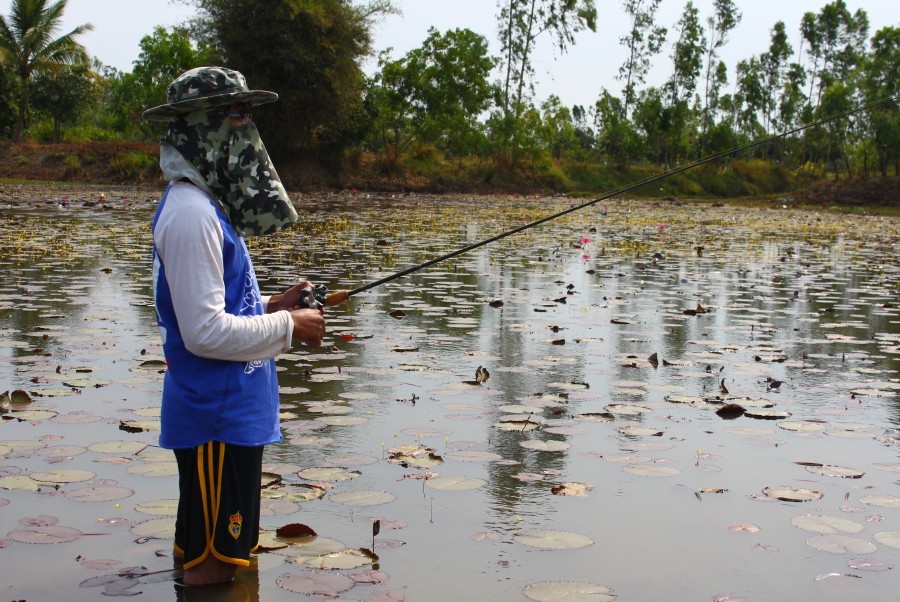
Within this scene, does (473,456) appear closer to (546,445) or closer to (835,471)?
(546,445)

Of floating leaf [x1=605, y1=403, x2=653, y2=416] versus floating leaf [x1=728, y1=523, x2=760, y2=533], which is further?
floating leaf [x1=605, y1=403, x2=653, y2=416]

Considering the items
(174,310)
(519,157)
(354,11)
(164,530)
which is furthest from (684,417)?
(519,157)

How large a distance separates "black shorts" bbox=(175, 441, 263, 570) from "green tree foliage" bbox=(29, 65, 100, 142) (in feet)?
118

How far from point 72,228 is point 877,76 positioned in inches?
1455

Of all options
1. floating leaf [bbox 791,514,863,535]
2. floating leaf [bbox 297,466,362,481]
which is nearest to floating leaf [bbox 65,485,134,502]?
floating leaf [bbox 297,466,362,481]

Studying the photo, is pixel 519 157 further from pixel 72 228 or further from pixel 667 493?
pixel 667 493

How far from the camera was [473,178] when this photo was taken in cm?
3822

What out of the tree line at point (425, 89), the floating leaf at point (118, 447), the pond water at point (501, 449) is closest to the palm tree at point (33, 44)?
the tree line at point (425, 89)

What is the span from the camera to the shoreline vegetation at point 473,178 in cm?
3070

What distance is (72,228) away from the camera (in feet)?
42.5

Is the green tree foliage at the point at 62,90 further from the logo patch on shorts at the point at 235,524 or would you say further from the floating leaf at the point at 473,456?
the logo patch on shorts at the point at 235,524

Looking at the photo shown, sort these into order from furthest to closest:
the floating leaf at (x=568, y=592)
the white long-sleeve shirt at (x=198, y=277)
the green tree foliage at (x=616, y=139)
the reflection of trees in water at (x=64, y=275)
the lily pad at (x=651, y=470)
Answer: the green tree foliage at (x=616, y=139), the reflection of trees in water at (x=64, y=275), the lily pad at (x=651, y=470), the floating leaf at (x=568, y=592), the white long-sleeve shirt at (x=198, y=277)

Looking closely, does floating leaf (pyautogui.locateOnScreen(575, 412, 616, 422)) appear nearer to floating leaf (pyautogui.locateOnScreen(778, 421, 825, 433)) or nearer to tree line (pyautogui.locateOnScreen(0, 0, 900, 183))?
floating leaf (pyautogui.locateOnScreen(778, 421, 825, 433))

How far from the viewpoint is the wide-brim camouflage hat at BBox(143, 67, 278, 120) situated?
6.93 ft
